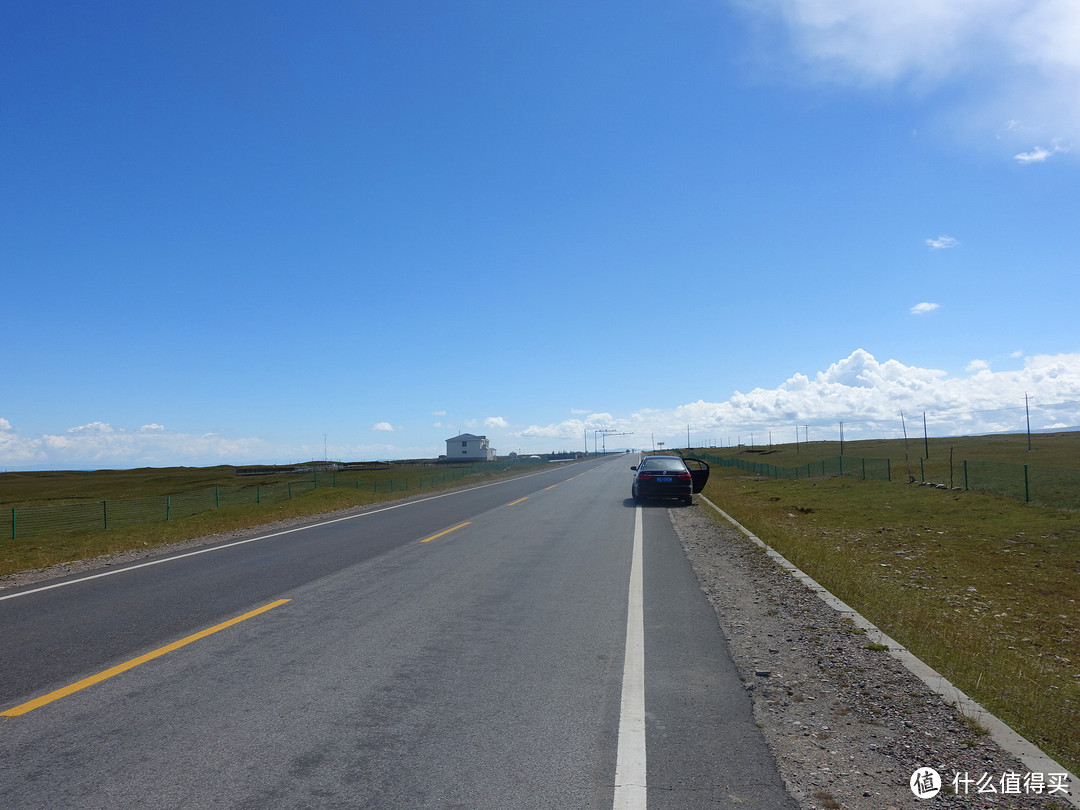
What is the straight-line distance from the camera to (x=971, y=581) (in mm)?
11031

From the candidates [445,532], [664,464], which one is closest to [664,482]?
[664,464]

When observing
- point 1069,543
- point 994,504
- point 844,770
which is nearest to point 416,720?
point 844,770

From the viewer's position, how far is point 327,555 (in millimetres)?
11625

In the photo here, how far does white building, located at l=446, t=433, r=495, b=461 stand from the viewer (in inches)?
5089

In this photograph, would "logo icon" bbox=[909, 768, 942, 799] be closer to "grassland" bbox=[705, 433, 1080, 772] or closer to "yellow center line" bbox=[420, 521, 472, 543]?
"grassland" bbox=[705, 433, 1080, 772]

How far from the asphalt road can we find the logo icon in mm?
738

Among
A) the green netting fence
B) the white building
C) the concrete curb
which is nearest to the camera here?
the concrete curb

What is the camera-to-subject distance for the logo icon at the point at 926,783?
337 centimetres

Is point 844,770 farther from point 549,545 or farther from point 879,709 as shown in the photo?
point 549,545

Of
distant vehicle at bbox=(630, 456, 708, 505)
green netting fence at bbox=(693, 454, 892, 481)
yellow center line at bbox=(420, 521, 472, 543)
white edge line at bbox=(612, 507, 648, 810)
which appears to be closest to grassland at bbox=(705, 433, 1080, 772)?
distant vehicle at bbox=(630, 456, 708, 505)

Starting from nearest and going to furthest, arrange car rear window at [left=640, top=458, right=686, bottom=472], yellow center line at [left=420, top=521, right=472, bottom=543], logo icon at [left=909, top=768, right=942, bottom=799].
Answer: logo icon at [left=909, top=768, right=942, bottom=799]
yellow center line at [left=420, top=521, right=472, bottom=543]
car rear window at [left=640, top=458, right=686, bottom=472]

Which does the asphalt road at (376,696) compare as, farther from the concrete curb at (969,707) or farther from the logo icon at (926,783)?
the concrete curb at (969,707)

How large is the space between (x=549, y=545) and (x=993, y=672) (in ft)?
25.8

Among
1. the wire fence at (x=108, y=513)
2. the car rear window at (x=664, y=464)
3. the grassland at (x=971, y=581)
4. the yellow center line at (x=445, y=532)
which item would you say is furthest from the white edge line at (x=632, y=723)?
the wire fence at (x=108, y=513)
